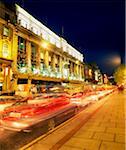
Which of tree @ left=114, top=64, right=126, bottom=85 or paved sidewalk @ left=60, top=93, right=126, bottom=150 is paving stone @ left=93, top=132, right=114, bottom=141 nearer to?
paved sidewalk @ left=60, top=93, right=126, bottom=150

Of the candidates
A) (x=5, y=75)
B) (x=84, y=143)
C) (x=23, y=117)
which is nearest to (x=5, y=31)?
(x=5, y=75)

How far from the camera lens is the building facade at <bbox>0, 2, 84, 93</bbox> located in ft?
111

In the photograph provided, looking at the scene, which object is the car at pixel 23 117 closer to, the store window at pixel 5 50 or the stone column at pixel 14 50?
the store window at pixel 5 50

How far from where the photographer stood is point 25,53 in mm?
41812

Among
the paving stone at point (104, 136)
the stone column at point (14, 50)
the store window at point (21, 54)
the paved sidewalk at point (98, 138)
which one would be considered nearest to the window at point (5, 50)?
the stone column at point (14, 50)

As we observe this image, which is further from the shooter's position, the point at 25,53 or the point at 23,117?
the point at 25,53

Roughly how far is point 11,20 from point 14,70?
8.95 metres

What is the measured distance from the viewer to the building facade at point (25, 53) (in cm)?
3384

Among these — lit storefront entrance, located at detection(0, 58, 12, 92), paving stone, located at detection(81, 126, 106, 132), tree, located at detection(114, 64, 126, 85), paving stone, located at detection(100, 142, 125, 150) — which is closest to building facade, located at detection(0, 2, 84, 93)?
lit storefront entrance, located at detection(0, 58, 12, 92)

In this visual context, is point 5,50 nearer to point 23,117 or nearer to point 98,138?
point 23,117

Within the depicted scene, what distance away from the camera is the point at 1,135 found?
902cm

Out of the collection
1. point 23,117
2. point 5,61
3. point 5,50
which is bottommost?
point 23,117

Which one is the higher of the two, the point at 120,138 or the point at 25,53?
the point at 25,53

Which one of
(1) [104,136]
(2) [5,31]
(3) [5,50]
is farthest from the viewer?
(2) [5,31]
